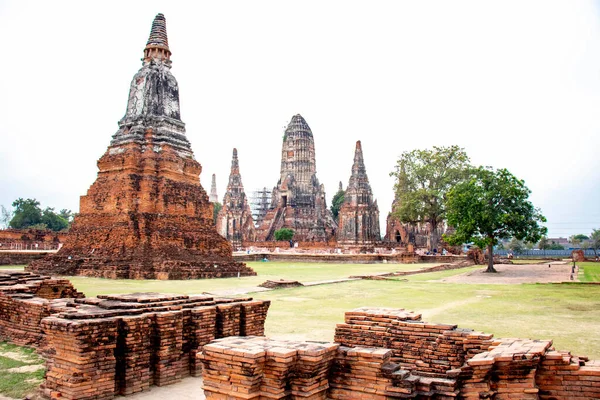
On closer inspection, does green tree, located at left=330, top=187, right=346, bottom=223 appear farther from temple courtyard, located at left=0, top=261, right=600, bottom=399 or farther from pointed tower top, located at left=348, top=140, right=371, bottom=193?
temple courtyard, located at left=0, top=261, right=600, bottom=399

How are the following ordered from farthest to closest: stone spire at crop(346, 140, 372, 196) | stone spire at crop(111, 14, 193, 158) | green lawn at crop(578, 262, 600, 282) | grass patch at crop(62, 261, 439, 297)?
stone spire at crop(346, 140, 372, 196) → stone spire at crop(111, 14, 193, 158) → green lawn at crop(578, 262, 600, 282) → grass patch at crop(62, 261, 439, 297)

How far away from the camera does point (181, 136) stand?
24500mm

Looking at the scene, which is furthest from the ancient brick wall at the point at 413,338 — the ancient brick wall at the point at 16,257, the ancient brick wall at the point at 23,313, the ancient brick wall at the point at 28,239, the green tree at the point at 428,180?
the green tree at the point at 428,180

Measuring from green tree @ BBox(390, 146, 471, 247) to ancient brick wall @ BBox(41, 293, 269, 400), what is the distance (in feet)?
128

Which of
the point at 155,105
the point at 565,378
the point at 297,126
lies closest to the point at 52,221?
the point at 297,126

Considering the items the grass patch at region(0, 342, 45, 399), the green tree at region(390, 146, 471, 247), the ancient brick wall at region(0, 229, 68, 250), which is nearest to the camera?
the grass patch at region(0, 342, 45, 399)

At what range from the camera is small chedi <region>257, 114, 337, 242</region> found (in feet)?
220

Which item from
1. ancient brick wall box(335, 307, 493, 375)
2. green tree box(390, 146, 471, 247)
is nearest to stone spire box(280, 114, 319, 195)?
green tree box(390, 146, 471, 247)

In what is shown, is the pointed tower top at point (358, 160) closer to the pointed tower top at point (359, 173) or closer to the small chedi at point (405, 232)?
the pointed tower top at point (359, 173)

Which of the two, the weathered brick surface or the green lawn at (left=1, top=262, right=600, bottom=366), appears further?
the green lawn at (left=1, top=262, right=600, bottom=366)

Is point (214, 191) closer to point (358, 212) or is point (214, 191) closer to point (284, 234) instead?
point (284, 234)

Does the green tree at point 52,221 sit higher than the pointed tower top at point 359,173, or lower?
lower

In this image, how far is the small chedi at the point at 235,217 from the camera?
67.1 meters

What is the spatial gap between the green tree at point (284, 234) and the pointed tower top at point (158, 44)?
3988 cm
